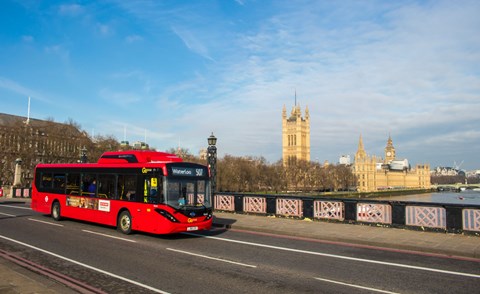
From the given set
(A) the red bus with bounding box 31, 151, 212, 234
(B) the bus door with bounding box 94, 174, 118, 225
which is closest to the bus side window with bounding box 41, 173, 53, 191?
(A) the red bus with bounding box 31, 151, 212, 234

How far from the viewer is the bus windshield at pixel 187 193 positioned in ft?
44.7

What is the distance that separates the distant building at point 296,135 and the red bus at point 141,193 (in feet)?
522

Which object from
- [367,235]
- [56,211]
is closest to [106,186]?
[56,211]

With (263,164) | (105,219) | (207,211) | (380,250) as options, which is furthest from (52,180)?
(263,164)

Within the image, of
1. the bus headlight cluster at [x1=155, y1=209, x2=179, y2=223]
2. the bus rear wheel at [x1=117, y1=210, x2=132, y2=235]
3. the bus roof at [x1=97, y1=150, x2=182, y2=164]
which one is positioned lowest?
the bus rear wheel at [x1=117, y1=210, x2=132, y2=235]

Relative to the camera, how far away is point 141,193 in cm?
1437

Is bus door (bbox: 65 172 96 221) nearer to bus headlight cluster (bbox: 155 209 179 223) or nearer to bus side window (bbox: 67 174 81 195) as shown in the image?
bus side window (bbox: 67 174 81 195)

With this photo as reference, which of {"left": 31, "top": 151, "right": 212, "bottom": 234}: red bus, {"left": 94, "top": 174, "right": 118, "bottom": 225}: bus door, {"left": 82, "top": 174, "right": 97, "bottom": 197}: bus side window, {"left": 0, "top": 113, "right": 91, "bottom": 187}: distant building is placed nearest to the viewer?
{"left": 31, "top": 151, "right": 212, "bottom": 234}: red bus

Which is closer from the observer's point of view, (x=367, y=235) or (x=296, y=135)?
(x=367, y=235)

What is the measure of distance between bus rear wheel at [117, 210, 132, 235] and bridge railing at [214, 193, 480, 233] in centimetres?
838

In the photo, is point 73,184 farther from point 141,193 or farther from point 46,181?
point 141,193

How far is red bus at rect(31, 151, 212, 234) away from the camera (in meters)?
13.6

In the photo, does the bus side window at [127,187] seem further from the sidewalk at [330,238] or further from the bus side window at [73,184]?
the sidewalk at [330,238]

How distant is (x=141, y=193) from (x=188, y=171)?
1.95 meters
